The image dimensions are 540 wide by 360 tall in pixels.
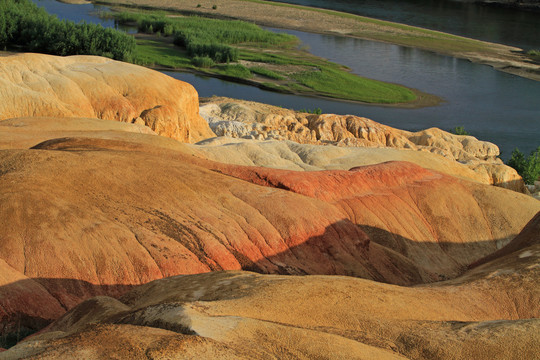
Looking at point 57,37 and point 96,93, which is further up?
point 57,37

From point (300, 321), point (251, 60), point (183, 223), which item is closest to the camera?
point (300, 321)

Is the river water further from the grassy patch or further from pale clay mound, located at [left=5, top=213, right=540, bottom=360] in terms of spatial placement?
pale clay mound, located at [left=5, top=213, right=540, bottom=360]

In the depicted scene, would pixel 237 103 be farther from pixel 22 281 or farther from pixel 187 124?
pixel 22 281

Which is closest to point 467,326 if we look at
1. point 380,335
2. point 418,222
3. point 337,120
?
point 380,335

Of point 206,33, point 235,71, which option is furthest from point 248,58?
point 206,33

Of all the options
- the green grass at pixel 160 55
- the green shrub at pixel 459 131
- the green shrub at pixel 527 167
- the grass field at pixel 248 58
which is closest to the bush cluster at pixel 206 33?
the grass field at pixel 248 58

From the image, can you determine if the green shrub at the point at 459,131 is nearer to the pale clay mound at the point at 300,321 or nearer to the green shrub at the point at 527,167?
the green shrub at the point at 527,167

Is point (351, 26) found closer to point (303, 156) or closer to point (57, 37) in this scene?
point (57, 37)
